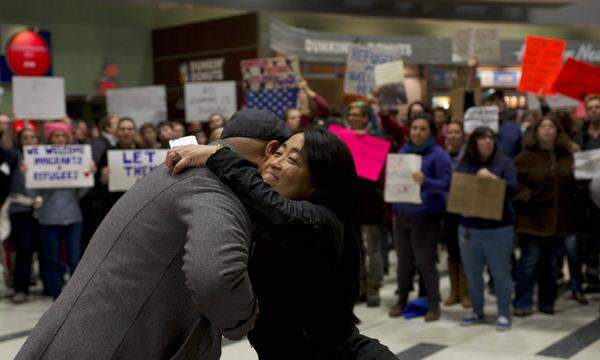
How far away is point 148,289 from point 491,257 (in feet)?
16.3

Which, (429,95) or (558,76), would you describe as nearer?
(558,76)

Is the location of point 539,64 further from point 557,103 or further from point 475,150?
point 475,150

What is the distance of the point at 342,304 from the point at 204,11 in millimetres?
14660

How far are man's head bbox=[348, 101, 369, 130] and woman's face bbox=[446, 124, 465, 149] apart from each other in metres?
0.85

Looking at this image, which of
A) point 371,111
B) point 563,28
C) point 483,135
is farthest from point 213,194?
point 563,28

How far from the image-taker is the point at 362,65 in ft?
29.5

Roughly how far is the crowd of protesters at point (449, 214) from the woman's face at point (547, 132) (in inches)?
0.5

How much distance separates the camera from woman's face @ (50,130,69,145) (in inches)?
314

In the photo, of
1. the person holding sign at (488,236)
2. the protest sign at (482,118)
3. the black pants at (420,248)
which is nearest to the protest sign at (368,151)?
the black pants at (420,248)

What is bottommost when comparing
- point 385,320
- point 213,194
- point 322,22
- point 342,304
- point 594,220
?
point 385,320

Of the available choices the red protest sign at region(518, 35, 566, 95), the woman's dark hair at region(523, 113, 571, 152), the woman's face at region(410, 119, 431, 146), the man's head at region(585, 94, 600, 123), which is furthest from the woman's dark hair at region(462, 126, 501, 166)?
the red protest sign at region(518, 35, 566, 95)

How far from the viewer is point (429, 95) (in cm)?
1738

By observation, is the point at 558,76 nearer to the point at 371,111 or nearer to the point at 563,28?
the point at 371,111

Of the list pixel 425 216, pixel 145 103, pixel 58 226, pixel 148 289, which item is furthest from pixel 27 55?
pixel 148 289
